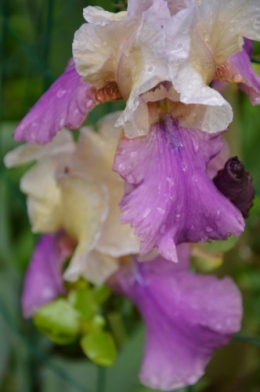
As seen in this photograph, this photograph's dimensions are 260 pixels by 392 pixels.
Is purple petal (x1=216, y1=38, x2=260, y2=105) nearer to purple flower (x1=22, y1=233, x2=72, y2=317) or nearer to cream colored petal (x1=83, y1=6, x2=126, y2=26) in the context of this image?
cream colored petal (x1=83, y1=6, x2=126, y2=26)

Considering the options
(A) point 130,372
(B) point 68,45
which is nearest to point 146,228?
(A) point 130,372

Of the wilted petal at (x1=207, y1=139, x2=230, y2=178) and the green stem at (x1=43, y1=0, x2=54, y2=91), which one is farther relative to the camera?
the green stem at (x1=43, y1=0, x2=54, y2=91)

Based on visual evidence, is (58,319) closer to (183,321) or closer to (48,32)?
(183,321)

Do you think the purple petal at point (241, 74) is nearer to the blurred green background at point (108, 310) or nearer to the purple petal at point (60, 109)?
the purple petal at point (60, 109)

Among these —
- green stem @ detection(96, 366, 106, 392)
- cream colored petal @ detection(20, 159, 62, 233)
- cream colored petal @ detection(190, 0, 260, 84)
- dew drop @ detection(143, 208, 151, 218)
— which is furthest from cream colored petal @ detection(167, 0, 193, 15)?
green stem @ detection(96, 366, 106, 392)

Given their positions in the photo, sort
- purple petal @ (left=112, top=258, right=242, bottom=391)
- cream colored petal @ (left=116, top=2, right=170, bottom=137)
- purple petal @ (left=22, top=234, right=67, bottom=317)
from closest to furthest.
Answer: cream colored petal @ (left=116, top=2, right=170, bottom=137) < purple petal @ (left=112, top=258, right=242, bottom=391) < purple petal @ (left=22, top=234, right=67, bottom=317)

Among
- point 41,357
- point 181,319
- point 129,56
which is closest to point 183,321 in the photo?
point 181,319

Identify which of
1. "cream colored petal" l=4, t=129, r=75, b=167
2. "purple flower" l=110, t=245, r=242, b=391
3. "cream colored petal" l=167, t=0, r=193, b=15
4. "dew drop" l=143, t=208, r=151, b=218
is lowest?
"purple flower" l=110, t=245, r=242, b=391
